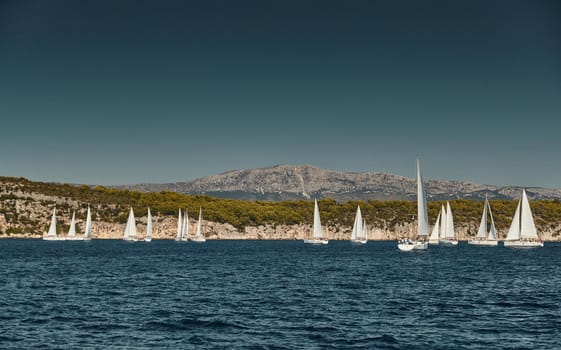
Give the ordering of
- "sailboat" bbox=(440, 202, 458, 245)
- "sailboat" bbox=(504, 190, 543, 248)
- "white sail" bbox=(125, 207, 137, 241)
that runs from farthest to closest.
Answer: "white sail" bbox=(125, 207, 137, 241) → "sailboat" bbox=(440, 202, 458, 245) → "sailboat" bbox=(504, 190, 543, 248)

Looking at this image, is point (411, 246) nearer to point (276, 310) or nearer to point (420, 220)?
point (420, 220)

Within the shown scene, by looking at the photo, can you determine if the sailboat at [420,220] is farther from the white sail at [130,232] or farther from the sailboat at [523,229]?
the white sail at [130,232]

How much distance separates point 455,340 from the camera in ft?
104

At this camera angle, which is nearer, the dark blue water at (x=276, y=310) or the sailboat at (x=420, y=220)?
the dark blue water at (x=276, y=310)

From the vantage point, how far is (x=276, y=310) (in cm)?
4125

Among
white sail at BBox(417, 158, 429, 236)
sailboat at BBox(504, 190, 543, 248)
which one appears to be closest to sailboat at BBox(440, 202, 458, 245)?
sailboat at BBox(504, 190, 543, 248)

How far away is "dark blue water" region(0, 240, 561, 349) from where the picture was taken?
31.5 metres

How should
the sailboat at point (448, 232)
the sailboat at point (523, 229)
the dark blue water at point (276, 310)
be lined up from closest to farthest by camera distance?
the dark blue water at point (276, 310)
the sailboat at point (523, 229)
the sailboat at point (448, 232)

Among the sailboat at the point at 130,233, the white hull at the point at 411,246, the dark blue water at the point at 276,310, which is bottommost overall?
the dark blue water at the point at 276,310

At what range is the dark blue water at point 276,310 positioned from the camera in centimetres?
3150

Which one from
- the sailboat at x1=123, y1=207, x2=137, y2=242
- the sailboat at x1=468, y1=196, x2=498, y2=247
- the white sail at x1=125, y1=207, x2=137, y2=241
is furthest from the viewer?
the white sail at x1=125, y1=207, x2=137, y2=241

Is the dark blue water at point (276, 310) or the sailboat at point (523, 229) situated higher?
the sailboat at point (523, 229)

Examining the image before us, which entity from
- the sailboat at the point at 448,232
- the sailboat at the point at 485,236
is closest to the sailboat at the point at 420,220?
the sailboat at the point at 448,232

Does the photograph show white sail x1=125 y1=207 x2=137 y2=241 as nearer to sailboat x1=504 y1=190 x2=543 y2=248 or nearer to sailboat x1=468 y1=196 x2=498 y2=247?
sailboat x1=468 y1=196 x2=498 y2=247
